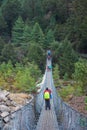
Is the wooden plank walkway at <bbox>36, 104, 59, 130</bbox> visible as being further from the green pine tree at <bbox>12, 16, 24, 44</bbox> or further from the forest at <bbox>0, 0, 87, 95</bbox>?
the green pine tree at <bbox>12, 16, 24, 44</bbox>

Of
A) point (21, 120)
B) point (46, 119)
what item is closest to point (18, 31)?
point (46, 119)

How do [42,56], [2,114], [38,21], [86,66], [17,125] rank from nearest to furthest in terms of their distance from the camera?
[17,125], [2,114], [86,66], [42,56], [38,21]

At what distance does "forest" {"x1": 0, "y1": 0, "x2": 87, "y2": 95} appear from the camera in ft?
95.8

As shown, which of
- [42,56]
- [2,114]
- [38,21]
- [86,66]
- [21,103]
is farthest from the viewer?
[38,21]

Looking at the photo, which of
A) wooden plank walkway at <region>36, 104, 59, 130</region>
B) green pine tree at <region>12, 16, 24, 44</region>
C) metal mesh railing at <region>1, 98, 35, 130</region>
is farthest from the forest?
metal mesh railing at <region>1, 98, 35, 130</region>

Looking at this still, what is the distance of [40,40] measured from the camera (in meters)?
44.6

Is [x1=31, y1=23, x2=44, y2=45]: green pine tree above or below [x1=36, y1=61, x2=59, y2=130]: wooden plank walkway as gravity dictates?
below

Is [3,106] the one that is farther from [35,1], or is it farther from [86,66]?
[35,1]

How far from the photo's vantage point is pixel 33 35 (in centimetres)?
4516

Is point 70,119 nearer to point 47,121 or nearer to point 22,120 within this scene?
point 47,121

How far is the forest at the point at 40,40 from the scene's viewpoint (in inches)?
1149

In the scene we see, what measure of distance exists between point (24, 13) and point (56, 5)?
3.29 metres

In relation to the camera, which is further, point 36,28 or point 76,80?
point 36,28

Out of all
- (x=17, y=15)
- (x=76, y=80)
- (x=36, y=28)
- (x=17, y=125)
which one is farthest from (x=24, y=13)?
(x=17, y=125)
